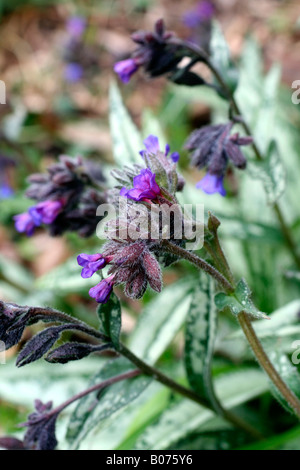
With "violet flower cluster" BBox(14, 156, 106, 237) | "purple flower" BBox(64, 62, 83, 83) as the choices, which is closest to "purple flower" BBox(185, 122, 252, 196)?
"violet flower cluster" BBox(14, 156, 106, 237)

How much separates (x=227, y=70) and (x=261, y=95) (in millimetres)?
705

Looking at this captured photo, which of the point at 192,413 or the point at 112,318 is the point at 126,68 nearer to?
the point at 112,318

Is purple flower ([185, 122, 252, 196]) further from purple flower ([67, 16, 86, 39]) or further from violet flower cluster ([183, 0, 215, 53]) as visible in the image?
purple flower ([67, 16, 86, 39])

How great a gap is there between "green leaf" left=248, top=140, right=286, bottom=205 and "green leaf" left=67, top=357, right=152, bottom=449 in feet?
2.69

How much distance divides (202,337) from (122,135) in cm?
98

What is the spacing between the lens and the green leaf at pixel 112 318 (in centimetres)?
162

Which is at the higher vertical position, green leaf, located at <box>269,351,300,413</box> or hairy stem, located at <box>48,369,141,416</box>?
hairy stem, located at <box>48,369,141,416</box>

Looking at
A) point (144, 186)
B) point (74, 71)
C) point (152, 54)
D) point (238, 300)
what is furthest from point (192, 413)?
point (74, 71)

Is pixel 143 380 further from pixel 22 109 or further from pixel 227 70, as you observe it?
pixel 22 109

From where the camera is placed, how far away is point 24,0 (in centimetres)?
575

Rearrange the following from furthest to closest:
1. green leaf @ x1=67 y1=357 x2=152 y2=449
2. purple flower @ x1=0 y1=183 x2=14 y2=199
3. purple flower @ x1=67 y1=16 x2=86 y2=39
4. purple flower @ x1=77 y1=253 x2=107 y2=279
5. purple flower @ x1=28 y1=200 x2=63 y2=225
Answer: purple flower @ x1=67 y1=16 x2=86 y2=39
purple flower @ x1=0 y1=183 x2=14 y2=199
purple flower @ x1=28 y1=200 x2=63 y2=225
green leaf @ x1=67 y1=357 x2=152 y2=449
purple flower @ x1=77 y1=253 x2=107 y2=279

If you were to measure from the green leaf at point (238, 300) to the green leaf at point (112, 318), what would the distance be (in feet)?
0.97

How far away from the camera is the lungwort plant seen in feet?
4.71

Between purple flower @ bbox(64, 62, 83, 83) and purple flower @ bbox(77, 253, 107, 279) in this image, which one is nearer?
A: purple flower @ bbox(77, 253, 107, 279)
